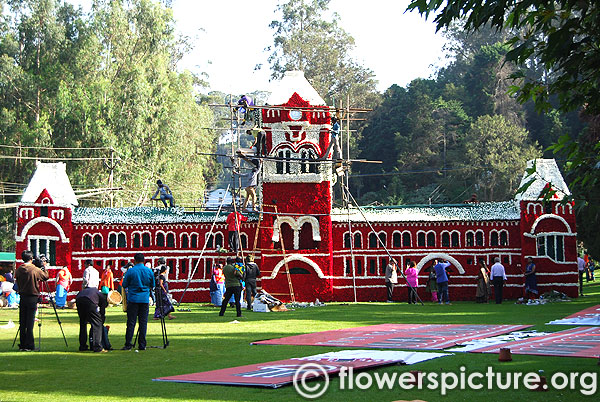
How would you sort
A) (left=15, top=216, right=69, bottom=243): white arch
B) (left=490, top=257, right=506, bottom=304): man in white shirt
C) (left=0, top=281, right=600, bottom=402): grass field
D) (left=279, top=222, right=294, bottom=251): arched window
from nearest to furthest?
1. (left=0, top=281, right=600, bottom=402): grass field
2. (left=490, top=257, right=506, bottom=304): man in white shirt
3. (left=15, top=216, right=69, bottom=243): white arch
4. (left=279, top=222, right=294, bottom=251): arched window

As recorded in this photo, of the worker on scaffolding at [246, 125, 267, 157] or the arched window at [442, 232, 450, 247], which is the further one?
the arched window at [442, 232, 450, 247]

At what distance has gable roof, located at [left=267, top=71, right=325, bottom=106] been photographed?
125 feet

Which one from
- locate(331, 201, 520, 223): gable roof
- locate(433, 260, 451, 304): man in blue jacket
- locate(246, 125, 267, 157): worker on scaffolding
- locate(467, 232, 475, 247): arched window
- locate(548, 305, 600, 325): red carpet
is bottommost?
locate(548, 305, 600, 325): red carpet

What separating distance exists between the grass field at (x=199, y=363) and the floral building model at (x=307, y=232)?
1356cm

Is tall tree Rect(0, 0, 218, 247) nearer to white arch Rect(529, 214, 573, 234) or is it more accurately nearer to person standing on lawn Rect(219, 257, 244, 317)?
white arch Rect(529, 214, 573, 234)

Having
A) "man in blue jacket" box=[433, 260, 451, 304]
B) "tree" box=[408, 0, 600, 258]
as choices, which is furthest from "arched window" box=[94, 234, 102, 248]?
"tree" box=[408, 0, 600, 258]

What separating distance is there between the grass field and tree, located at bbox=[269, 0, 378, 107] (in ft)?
176

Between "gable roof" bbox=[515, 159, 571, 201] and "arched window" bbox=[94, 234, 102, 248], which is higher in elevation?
"gable roof" bbox=[515, 159, 571, 201]

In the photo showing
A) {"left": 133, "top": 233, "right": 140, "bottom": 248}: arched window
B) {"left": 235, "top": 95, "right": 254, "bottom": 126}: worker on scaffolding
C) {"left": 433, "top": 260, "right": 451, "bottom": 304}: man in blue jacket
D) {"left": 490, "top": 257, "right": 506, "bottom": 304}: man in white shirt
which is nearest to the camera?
{"left": 490, "top": 257, "right": 506, "bottom": 304}: man in white shirt

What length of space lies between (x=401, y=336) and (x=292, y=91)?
2223cm

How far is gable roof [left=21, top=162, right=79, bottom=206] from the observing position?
3778 centimetres

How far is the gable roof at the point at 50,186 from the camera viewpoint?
37781 millimetres

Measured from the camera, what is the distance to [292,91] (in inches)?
1505

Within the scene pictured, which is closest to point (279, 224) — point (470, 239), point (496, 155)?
point (470, 239)
